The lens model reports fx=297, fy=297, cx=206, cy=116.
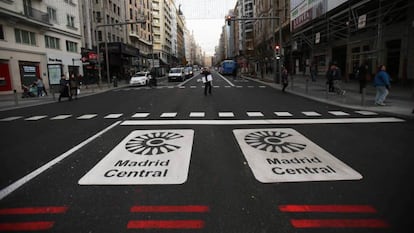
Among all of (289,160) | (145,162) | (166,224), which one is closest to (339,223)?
(166,224)

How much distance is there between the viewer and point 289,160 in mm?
5508

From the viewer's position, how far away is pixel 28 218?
3484 millimetres

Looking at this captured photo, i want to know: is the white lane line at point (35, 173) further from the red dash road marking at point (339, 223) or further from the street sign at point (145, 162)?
the red dash road marking at point (339, 223)

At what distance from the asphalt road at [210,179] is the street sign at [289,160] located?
0.02 metres

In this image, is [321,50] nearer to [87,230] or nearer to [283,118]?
[283,118]

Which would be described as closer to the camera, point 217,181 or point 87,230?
point 87,230

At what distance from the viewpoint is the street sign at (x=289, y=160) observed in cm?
471

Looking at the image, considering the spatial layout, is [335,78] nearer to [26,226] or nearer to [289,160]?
[289,160]

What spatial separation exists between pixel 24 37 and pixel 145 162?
3048 cm

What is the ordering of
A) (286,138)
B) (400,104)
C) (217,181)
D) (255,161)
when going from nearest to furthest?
1. (217,181)
2. (255,161)
3. (286,138)
4. (400,104)

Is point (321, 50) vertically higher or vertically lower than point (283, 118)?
higher

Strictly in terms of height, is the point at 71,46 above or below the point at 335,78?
above

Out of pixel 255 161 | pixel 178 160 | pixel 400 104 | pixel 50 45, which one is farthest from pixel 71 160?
pixel 50 45

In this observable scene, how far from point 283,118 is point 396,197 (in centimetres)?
646
